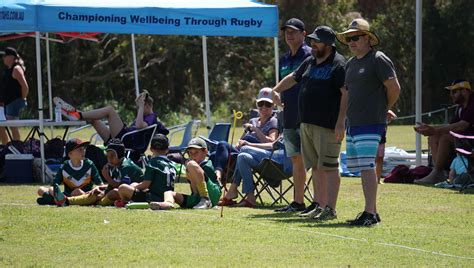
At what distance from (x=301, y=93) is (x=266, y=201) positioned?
263 centimetres

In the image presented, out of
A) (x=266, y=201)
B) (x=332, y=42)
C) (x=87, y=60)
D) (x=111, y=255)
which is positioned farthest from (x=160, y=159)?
(x=87, y=60)

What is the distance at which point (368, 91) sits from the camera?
10125mm

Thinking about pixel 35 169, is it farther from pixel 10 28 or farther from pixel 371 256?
pixel 371 256

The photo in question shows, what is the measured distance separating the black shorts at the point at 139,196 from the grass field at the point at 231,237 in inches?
15.3

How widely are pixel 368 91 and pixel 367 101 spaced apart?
0.09 m

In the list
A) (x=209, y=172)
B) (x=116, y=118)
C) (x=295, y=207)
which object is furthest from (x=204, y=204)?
(x=116, y=118)

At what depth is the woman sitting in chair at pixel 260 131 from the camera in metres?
12.8

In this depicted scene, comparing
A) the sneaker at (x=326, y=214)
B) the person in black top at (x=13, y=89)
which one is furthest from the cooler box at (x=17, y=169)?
the sneaker at (x=326, y=214)

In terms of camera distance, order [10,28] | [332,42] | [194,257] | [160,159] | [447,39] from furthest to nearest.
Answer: [447,39] < [10,28] < [160,159] < [332,42] < [194,257]

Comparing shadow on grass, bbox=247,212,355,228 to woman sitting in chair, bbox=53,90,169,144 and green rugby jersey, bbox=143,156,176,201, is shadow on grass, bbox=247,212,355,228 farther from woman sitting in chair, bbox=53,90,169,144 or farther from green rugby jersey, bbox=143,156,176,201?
woman sitting in chair, bbox=53,90,169,144

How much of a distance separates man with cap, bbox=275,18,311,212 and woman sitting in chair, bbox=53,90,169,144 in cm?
404

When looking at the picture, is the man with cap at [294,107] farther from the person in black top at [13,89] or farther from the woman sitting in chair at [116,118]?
the person in black top at [13,89]

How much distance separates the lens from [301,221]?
10.6 m

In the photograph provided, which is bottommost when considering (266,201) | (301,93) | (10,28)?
(266,201)
